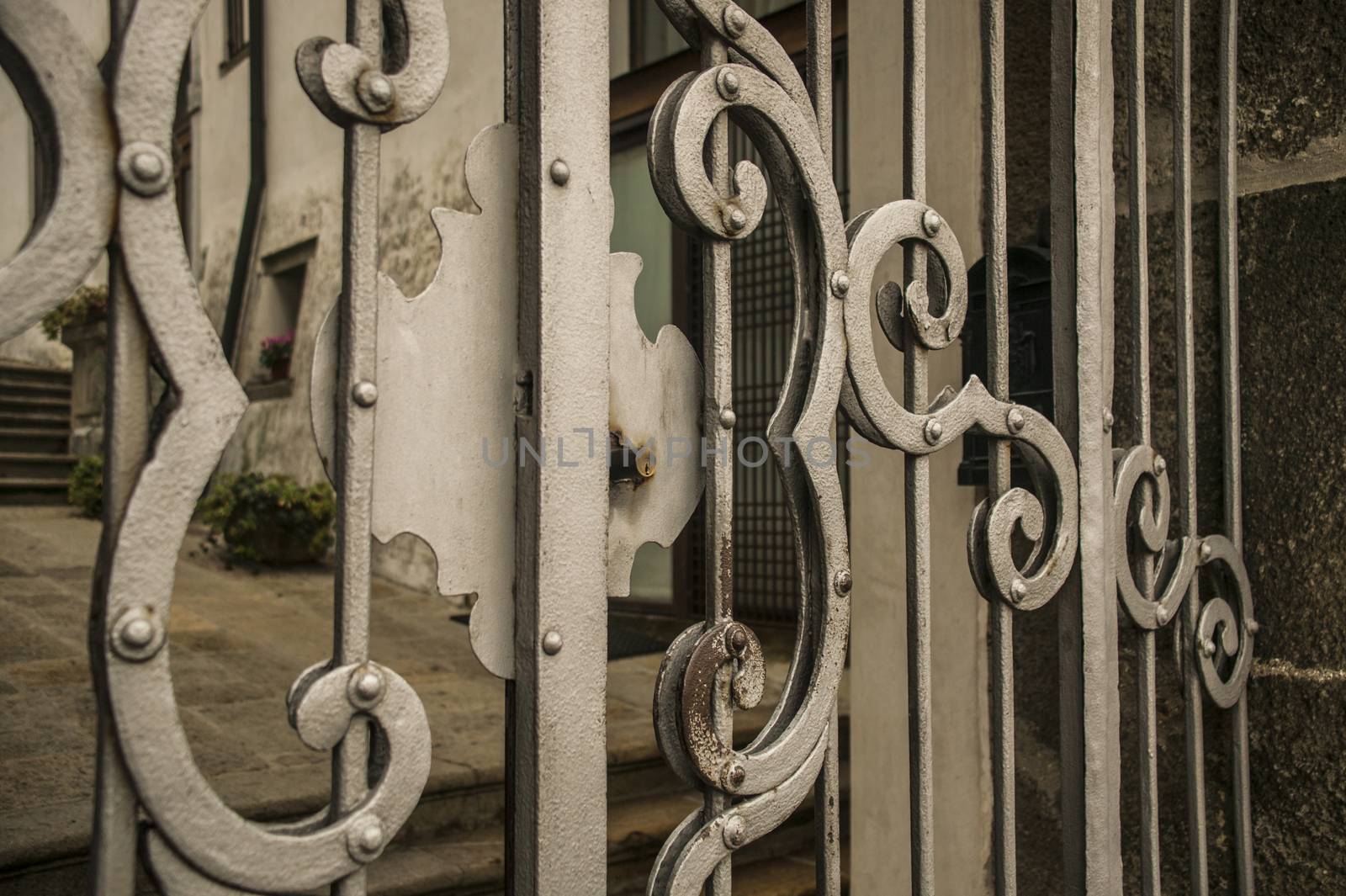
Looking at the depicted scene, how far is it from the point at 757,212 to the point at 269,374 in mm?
8119

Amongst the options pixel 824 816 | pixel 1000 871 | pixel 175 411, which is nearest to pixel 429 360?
pixel 175 411

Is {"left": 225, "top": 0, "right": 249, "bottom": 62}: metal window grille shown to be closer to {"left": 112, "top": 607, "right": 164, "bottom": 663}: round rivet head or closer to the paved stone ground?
the paved stone ground

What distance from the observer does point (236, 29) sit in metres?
8.95

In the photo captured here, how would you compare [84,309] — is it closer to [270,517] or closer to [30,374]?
[30,374]

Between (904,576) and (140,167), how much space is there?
5.45 ft

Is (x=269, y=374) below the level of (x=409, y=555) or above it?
above

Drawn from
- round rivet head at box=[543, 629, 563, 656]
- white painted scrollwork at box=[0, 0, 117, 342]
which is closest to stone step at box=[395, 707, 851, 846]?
round rivet head at box=[543, 629, 563, 656]

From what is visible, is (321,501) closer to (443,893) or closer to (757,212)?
(443,893)

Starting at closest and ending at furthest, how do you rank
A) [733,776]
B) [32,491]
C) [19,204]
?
1. [733,776]
2. [32,491]
3. [19,204]

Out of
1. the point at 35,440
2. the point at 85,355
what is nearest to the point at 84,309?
the point at 85,355

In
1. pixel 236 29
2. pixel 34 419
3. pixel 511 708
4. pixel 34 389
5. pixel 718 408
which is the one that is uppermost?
pixel 236 29

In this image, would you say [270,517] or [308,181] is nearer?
[270,517]

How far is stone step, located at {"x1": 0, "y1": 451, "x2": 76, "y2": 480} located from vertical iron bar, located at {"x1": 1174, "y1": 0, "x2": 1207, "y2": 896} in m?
9.29

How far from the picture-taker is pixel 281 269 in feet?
27.7
